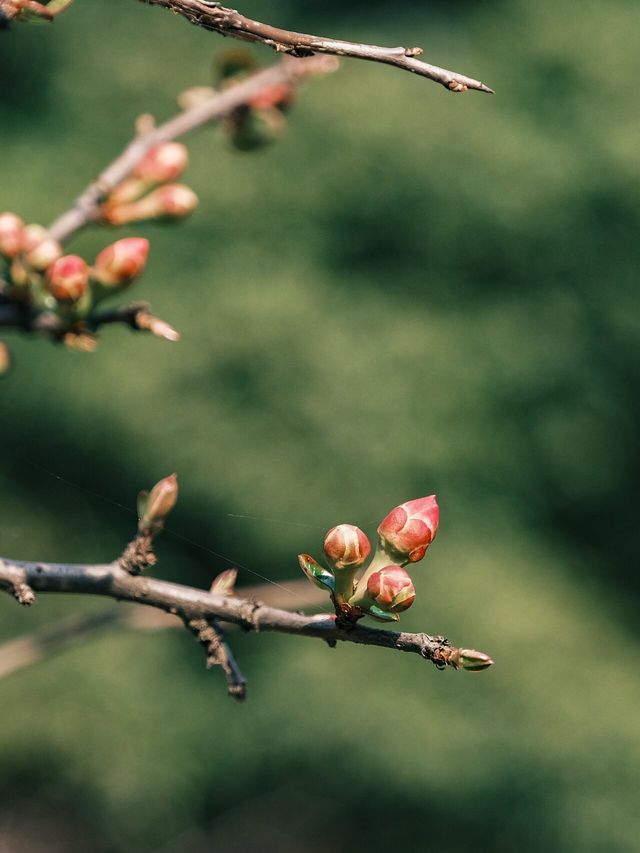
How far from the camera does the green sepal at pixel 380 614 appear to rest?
655 millimetres

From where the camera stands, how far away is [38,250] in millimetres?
857

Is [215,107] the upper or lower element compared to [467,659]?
upper

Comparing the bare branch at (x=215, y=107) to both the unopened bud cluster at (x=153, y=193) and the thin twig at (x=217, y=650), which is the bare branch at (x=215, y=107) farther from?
the thin twig at (x=217, y=650)

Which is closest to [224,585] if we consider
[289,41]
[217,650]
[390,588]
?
[217,650]

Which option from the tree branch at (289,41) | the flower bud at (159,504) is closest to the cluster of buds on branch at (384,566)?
the flower bud at (159,504)

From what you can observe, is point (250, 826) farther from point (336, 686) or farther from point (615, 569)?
point (615, 569)

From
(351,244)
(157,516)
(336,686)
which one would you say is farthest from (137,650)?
(157,516)

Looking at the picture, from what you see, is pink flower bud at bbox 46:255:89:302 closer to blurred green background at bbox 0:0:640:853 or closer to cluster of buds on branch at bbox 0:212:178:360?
cluster of buds on branch at bbox 0:212:178:360

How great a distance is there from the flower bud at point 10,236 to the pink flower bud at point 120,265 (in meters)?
0.07

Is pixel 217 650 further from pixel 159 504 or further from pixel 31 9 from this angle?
pixel 31 9

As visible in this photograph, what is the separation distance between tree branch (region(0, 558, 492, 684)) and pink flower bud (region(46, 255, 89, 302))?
0.72ft

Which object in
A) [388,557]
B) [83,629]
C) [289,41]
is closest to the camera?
[289,41]

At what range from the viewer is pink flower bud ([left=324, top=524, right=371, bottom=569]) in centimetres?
66

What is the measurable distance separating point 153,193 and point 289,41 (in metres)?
0.44
